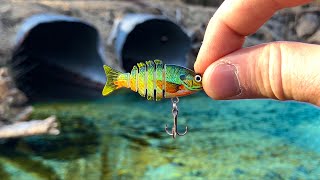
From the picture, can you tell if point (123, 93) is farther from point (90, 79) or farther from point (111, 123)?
point (111, 123)

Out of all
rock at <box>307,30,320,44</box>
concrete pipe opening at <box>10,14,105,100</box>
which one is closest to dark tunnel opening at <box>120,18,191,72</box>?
concrete pipe opening at <box>10,14,105,100</box>

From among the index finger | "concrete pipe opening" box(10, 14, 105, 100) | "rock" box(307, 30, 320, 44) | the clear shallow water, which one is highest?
"rock" box(307, 30, 320, 44)

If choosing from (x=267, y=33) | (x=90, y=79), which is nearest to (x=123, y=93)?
(x=90, y=79)

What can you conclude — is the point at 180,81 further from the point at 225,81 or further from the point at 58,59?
the point at 58,59

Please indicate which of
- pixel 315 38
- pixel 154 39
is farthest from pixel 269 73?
pixel 315 38

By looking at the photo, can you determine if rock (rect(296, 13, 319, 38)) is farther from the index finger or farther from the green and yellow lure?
the green and yellow lure

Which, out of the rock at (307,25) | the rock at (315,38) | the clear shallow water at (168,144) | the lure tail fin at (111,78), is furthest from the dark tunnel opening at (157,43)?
the lure tail fin at (111,78)
